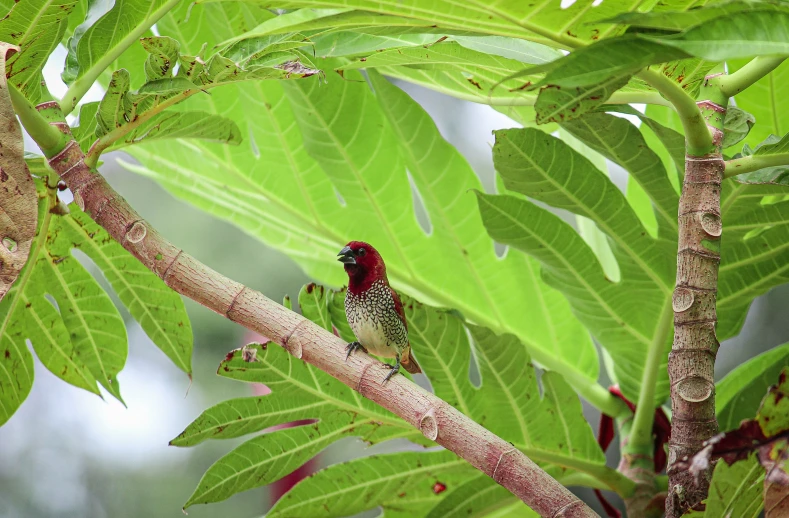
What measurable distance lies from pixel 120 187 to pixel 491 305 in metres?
2.41

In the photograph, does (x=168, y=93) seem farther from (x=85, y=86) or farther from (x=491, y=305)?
(x=491, y=305)

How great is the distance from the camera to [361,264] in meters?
1.61

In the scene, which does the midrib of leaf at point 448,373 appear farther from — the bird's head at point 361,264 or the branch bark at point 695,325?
the branch bark at point 695,325

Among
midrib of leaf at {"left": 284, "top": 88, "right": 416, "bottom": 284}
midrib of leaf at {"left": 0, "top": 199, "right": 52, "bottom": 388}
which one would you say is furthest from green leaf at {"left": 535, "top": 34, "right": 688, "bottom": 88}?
midrib of leaf at {"left": 284, "top": 88, "right": 416, "bottom": 284}

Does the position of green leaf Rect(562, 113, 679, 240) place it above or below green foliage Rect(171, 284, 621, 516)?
above

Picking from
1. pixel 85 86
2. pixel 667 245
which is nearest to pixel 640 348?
pixel 667 245

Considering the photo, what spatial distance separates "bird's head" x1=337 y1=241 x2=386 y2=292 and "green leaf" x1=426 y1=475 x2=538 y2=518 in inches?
18.1

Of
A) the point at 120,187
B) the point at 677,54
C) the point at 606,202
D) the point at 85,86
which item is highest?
the point at 120,187

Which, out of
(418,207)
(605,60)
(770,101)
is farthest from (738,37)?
(418,207)

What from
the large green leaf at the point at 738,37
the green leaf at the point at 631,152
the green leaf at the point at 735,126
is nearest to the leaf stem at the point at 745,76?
the green leaf at the point at 735,126

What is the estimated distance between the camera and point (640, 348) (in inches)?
57.8

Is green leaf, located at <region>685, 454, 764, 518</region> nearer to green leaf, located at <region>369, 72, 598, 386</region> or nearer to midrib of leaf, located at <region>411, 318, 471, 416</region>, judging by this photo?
midrib of leaf, located at <region>411, 318, 471, 416</region>

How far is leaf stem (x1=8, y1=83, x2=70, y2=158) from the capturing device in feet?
2.95

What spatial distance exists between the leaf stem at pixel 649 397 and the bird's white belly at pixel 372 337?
0.50 m
